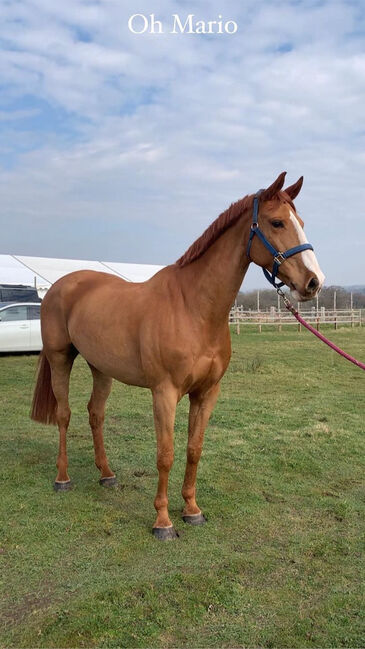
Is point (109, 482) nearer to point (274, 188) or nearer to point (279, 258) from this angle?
point (279, 258)

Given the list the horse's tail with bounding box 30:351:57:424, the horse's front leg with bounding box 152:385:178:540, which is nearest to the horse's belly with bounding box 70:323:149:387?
the horse's front leg with bounding box 152:385:178:540

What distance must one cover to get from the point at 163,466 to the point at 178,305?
112 centimetres

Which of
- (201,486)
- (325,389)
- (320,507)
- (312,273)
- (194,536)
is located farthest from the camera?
(325,389)

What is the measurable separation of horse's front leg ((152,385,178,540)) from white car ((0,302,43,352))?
9979mm

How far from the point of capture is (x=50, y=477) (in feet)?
14.4

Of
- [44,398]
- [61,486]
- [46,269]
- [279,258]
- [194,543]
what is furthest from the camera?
[46,269]

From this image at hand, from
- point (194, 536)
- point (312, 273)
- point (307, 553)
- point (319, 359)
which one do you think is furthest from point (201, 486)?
point (319, 359)

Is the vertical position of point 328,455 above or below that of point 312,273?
below

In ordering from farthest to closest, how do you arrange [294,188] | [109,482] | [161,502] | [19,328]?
[19,328] < [109,482] < [161,502] < [294,188]

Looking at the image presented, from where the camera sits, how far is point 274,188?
9.50 ft

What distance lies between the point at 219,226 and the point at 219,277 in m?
0.34

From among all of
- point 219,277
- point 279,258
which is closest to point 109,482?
point 219,277

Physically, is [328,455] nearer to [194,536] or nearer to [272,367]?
[194,536]

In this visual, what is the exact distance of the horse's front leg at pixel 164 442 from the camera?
10.7ft
